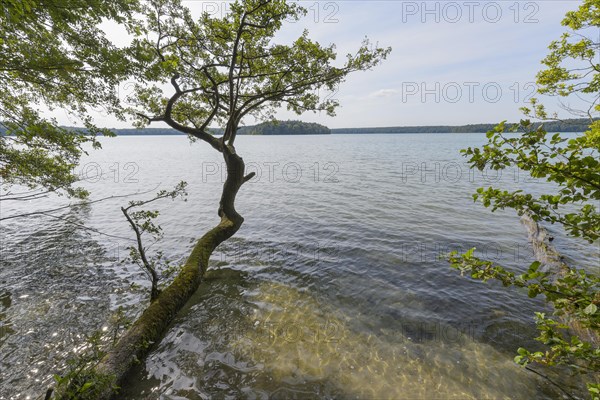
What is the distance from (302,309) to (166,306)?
13.1 ft

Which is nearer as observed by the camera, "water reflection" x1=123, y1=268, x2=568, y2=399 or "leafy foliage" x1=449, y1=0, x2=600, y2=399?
"leafy foliage" x1=449, y1=0, x2=600, y2=399

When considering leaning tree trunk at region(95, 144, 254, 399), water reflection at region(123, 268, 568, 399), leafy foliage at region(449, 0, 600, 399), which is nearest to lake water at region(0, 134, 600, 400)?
water reflection at region(123, 268, 568, 399)

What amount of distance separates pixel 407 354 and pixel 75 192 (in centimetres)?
1537

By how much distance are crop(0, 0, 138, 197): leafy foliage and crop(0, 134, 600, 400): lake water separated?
237cm

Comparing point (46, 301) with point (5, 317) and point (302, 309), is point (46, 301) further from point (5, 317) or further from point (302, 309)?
point (302, 309)

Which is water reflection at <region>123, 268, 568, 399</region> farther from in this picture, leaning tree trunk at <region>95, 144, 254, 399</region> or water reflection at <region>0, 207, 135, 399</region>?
water reflection at <region>0, 207, 135, 399</region>

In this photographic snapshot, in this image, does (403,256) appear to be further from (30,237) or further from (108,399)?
(30,237)

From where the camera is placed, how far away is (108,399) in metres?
5.12

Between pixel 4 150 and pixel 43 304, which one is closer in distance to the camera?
pixel 4 150

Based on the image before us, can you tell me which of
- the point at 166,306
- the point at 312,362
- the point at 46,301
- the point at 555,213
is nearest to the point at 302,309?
the point at 312,362

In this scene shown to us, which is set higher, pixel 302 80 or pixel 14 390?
pixel 302 80

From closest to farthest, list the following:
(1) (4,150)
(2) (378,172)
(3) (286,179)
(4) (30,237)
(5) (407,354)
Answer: (5) (407,354) → (1) (4,150) → (4) (30,237) → (3) (286,179) → (2) (378,172)

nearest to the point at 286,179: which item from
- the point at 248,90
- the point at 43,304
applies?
the point at 248,90

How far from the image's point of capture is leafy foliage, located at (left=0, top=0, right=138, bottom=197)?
19.7ft
